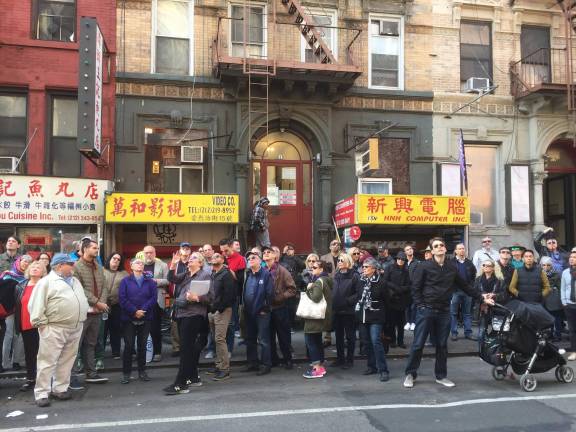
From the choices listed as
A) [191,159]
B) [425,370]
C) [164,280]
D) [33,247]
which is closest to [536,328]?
[425,370]

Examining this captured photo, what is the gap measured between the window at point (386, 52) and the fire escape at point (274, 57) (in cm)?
71

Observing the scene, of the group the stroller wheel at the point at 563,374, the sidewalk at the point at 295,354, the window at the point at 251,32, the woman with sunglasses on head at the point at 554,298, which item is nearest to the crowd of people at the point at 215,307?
the sidewalk at the point at 295,354

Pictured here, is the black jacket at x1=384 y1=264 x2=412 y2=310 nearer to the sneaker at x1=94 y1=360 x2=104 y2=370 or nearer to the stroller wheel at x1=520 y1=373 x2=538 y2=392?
the stroller wheel at x1=520 y1=373 x2=538 y2=392

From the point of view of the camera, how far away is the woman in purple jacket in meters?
7.57

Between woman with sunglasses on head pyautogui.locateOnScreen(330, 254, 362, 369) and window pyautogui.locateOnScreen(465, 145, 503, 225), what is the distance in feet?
27.9

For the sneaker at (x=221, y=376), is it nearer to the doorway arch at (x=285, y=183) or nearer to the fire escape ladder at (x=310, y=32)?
the doorway arch at (x=285, y=183)

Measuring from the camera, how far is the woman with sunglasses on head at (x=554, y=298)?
1049cm

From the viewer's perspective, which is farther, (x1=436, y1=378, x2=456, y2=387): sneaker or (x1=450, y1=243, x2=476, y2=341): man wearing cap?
(x1=450, y1=243, x2=476, y2=341): man wearing cap

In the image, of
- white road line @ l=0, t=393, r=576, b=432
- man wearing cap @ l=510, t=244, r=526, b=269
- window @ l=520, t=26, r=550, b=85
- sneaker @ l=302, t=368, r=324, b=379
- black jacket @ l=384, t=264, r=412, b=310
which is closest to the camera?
white road line @ l=0, t=393, r=576, b=432

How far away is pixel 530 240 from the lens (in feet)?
50.2

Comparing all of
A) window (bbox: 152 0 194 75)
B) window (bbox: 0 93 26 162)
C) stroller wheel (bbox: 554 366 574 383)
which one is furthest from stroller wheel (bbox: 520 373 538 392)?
window (bbox: 0 93 26 162)

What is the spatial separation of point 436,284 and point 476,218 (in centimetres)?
900

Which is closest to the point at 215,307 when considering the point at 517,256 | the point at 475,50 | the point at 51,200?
the point at 517,256

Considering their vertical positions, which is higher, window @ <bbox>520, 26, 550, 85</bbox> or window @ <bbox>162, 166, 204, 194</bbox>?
window @ <bbox>520, 26, 550, 85</bbox>
